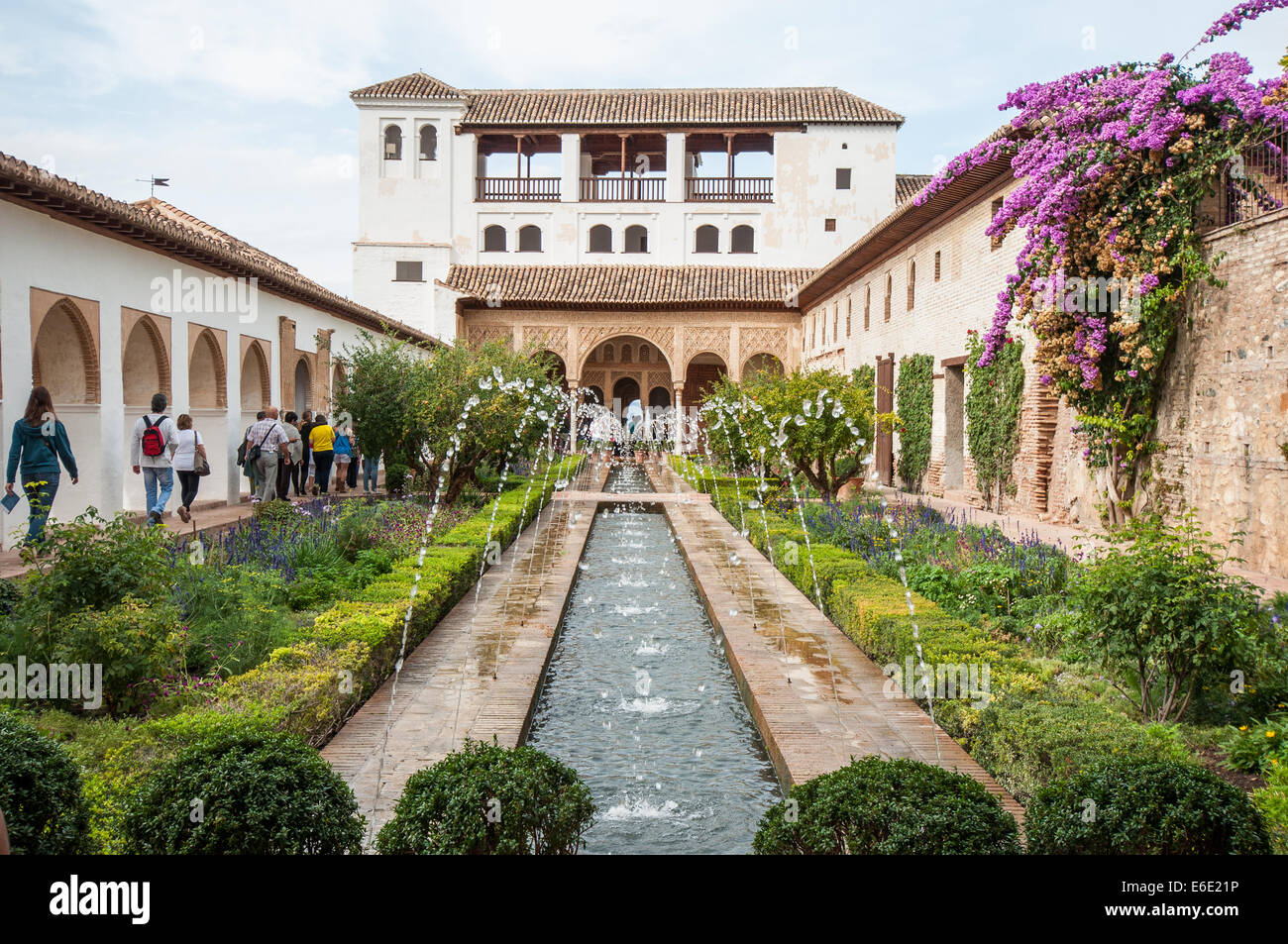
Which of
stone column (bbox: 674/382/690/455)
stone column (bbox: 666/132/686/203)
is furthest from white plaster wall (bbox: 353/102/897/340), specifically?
stone column (bbox: 674/382/690/455)

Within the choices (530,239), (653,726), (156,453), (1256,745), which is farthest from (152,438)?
(530,239)

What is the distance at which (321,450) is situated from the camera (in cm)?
1504

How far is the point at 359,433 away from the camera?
14789mm

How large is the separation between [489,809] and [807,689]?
309cm

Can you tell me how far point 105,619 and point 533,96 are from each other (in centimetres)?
3170

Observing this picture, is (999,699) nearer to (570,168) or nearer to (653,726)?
(653,726)

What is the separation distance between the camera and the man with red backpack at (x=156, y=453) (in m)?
10.2

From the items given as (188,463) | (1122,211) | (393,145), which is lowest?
(188,463)

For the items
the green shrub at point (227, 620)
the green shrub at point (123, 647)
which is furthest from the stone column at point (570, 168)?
the green shrub at point (123, 647)

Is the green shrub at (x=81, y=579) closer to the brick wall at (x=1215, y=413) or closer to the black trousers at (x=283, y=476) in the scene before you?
the brick wall at (x=1215, y=413)

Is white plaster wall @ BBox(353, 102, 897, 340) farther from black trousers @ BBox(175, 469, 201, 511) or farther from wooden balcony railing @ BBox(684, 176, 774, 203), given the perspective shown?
black trousers @ BBox(175, 469, 201, 511)
